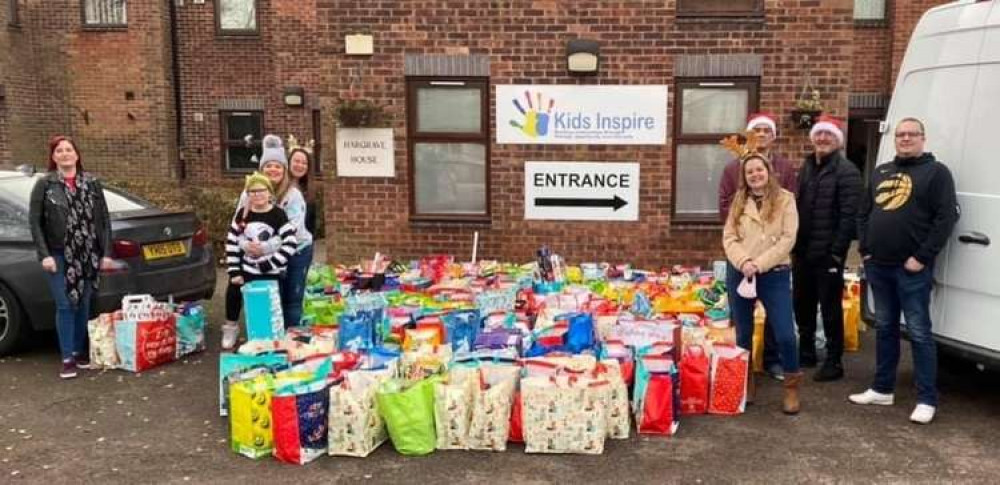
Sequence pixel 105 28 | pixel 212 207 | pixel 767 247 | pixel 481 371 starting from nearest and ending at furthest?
A: pixel 481 371 < pixel 767 247 < pixel 212 207 < pixel 105 28

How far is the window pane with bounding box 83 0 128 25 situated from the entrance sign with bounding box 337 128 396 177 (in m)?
8.29

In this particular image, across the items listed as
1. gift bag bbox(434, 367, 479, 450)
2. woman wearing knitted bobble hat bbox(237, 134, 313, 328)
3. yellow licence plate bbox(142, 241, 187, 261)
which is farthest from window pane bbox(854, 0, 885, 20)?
gift bag bbox(434, 367, 479, 450)

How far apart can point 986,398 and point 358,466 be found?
3.93m

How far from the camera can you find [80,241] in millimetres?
5766

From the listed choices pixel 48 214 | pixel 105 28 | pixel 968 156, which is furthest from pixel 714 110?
pixel 105 28

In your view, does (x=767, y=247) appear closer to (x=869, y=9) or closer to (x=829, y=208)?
(x=829, y=208)

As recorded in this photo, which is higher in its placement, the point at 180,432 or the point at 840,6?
the point at 840,6

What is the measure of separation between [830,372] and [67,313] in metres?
5.20

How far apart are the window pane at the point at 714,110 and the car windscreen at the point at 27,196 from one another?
503 centimetres

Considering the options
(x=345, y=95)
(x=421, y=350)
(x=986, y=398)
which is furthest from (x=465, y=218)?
(x=986, y=398)

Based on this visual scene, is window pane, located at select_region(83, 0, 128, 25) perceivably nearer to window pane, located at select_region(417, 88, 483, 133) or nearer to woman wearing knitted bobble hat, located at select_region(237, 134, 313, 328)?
window pane, located at select_region(417, 88, 483, 133)

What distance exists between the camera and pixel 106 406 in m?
5.28

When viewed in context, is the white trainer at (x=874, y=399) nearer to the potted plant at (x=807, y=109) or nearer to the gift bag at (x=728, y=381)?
the gift bag at (x=728, y=381)

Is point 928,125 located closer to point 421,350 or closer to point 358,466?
point 421,350
